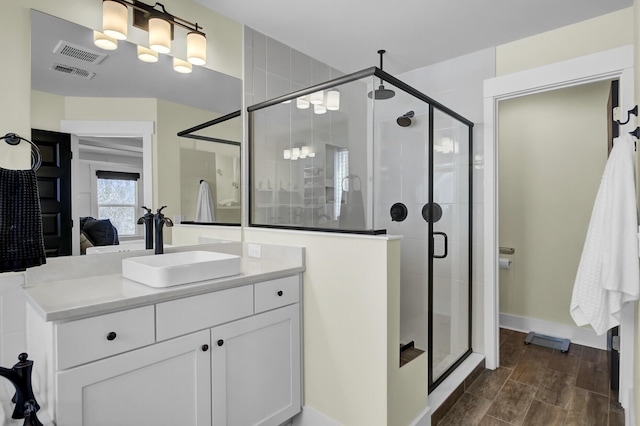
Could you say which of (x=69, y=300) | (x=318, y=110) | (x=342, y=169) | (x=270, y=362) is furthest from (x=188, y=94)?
(x=270, y=362)

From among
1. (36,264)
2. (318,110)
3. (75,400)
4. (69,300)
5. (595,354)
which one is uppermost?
(318,110)

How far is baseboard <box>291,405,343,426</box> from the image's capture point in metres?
1.88

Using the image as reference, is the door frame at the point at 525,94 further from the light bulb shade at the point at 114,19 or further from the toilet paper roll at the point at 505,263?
the light bulb shade at the point at 114,19

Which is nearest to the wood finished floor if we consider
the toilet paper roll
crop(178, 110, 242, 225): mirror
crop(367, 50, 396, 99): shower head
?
the toilet paper roll

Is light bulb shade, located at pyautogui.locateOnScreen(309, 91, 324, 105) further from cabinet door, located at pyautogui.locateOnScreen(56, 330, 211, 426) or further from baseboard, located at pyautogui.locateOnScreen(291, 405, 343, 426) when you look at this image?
baseboard, located at pyautogui.locateOnScreen(291, 405, 343, 426)

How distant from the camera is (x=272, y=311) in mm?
1835

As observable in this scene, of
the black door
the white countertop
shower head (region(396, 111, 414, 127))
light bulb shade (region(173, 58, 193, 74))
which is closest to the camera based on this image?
the white countertop

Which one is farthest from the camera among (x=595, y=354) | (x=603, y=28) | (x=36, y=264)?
(x=595, y=354)

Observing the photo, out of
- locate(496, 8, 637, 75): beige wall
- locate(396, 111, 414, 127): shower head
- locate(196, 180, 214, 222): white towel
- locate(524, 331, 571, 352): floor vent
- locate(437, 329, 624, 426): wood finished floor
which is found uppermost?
locate(496, 8, 637, 75): beige wall

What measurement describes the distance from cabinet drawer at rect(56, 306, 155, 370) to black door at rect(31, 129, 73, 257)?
56cm

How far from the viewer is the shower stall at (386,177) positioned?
2268mm

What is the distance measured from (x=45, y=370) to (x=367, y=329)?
4.32 feet

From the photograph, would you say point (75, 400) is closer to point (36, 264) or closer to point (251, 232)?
point (36, 264)

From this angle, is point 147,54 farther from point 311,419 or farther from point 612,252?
point 612,252
